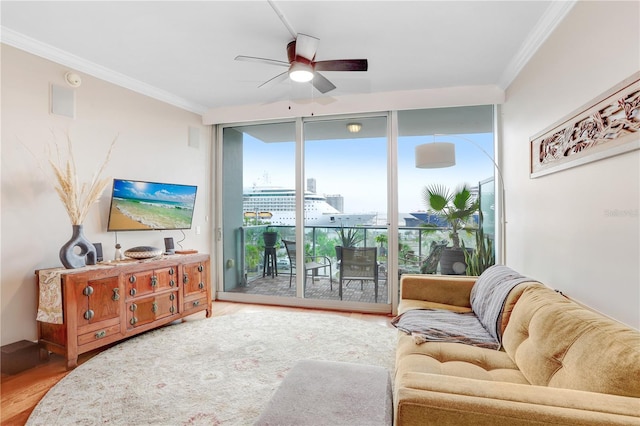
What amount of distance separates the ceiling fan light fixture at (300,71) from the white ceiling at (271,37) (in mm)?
275

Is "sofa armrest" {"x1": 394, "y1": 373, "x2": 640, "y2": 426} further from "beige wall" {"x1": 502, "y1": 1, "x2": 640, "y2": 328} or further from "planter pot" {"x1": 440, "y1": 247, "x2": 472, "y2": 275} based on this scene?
"planter pot" {"x1": 440, "y1": 247, "x2": 472, "y2": 275}

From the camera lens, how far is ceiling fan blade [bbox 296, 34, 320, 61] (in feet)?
8.05

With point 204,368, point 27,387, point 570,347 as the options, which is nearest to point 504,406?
point 570,347

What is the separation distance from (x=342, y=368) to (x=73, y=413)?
1.64 m

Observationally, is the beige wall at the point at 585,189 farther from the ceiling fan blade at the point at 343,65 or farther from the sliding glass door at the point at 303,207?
the sliding glass door at the point at 303,207

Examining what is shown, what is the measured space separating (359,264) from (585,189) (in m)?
2.61

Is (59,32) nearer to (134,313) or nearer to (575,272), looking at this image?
(134,313)

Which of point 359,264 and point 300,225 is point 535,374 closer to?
point 359,264

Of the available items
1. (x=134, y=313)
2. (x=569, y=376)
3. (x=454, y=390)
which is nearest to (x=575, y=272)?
(x=569, y=376)

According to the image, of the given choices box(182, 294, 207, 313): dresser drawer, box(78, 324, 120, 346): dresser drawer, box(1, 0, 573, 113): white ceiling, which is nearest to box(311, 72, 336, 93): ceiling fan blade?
box(1, 0, 573, 113): white ceiling

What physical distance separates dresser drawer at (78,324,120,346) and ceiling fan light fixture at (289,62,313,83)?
261 cm

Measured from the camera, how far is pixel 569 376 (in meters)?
1.23

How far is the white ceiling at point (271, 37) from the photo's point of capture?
88.4 inches

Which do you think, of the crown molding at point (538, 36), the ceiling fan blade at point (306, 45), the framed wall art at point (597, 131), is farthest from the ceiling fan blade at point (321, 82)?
the framed wall art at point (597, 131)
